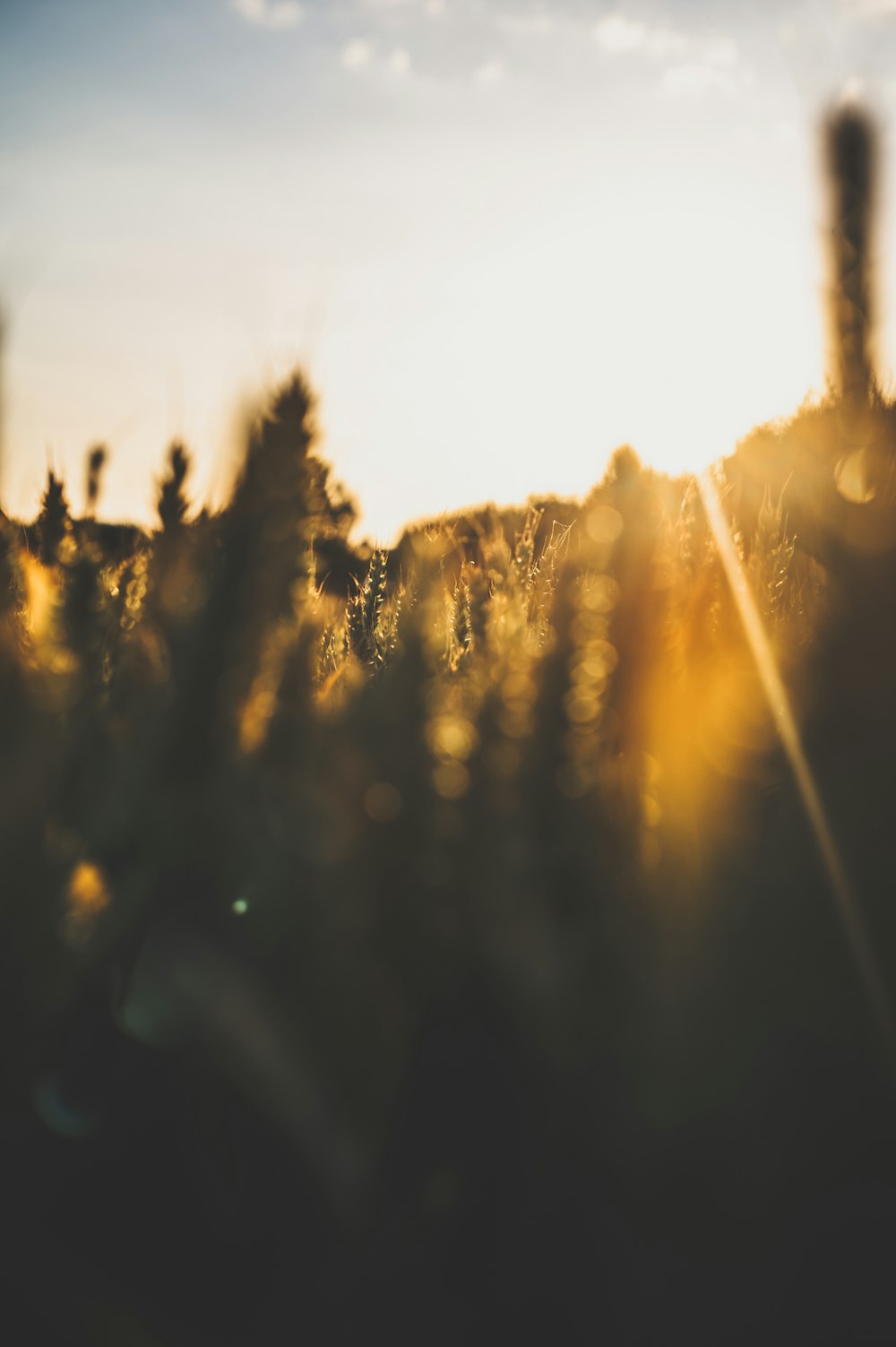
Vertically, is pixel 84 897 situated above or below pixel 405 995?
above

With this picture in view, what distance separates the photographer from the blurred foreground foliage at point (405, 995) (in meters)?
1.10

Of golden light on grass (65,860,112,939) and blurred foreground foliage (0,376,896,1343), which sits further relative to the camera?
golden light on grass (65,860,112,939)

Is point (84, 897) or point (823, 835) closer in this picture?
point (84, 897)

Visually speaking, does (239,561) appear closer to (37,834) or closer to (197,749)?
(197,749)

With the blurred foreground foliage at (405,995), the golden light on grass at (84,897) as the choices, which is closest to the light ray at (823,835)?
the blurred foreground foliage at (405,995)

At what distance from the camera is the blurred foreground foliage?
3.60 feet

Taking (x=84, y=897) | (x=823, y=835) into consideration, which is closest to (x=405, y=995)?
(x=84, y=897)

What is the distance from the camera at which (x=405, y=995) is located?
3.79 ft

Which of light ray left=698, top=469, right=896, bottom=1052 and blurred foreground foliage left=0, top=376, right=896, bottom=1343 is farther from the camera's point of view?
light ray left=698, top=469, right=896, bottom=1052

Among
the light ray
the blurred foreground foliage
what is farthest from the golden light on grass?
the light ray

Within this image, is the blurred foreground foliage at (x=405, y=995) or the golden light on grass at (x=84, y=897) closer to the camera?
the blurred foreground foliage at (x=405, y=995)

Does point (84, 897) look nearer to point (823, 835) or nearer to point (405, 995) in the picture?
point (405, 995)

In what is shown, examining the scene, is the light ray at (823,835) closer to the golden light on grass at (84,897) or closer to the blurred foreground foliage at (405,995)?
the blurred foreground foliage at (405,995)

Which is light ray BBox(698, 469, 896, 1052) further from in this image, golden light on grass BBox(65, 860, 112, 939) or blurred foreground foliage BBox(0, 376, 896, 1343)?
golden light on grass BBox(65, 860, 112, 939)
